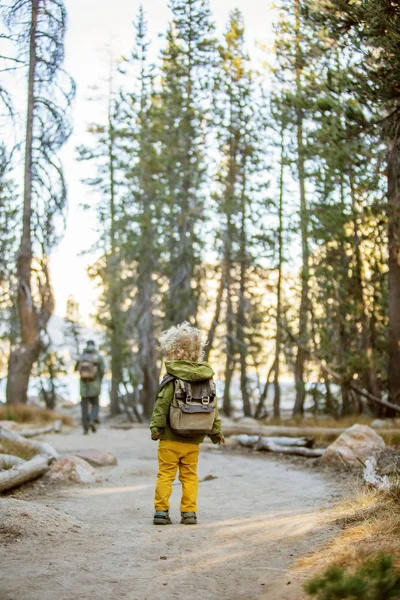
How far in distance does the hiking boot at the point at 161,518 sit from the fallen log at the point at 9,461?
2.99 meters

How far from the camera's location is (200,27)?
2597 centimetres

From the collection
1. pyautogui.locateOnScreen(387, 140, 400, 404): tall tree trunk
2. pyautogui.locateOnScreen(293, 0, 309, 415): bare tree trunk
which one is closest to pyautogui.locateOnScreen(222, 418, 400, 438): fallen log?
pyautogui.locateOnScreen(387, 140, 400, 404): tall tree trunk

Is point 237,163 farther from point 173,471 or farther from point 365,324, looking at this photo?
point 173,471

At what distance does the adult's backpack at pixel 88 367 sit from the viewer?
17281 millimetres

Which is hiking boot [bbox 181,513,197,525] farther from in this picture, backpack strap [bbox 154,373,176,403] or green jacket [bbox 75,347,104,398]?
green jacket [bbox 75,347,104,398]

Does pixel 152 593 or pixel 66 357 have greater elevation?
pixel 66 357

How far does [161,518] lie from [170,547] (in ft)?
3.38

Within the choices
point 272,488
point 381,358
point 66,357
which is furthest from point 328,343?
point 66,357

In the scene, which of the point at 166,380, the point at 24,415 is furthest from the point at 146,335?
the point at 166,380

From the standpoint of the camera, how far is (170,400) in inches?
264

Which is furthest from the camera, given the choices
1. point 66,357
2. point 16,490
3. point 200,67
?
point 66,357

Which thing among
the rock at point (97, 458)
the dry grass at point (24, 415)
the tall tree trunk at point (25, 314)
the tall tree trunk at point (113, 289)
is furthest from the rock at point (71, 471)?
the tall tree trunk at point (113, 289)

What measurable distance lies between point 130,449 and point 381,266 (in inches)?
313

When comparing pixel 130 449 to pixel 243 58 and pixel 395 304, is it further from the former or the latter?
pixel 243 58
